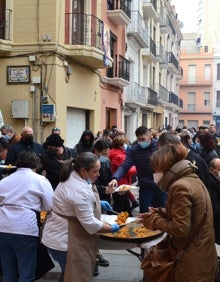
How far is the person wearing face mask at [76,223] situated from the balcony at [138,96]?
60.0 ft

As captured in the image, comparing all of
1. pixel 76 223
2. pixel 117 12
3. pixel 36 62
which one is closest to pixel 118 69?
pixel 117 12

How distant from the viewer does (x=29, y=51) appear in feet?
41.6

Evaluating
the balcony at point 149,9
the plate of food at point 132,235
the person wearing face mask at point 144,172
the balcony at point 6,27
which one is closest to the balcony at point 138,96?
the balcony at point 149,9

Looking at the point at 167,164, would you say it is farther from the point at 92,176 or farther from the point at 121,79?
the point at 121,79

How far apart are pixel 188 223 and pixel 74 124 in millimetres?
12294

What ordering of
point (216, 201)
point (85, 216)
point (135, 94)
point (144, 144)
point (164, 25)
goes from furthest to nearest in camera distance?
point (164, 25)
point (135, 94)
point (144, 144)
point (216, 201)
point (85, 216)

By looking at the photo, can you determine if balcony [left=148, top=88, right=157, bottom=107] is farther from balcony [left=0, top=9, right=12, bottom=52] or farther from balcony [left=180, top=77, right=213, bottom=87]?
balcony [left=180, top=77, right=213, bottom=87]

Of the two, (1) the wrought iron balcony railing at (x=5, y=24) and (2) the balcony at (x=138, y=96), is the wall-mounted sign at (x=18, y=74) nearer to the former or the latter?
(1) the wrought iron balcony railing at (x=5, y=24)

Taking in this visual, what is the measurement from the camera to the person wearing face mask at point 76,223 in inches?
137

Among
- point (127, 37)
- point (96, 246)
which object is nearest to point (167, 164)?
point (96, 246)

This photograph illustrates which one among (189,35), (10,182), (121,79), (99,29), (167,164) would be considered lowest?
(10,182)

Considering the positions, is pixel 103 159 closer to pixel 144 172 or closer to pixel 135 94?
pixel 144 172

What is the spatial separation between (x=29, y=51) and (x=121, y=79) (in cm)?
623

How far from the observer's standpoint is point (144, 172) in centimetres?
609
